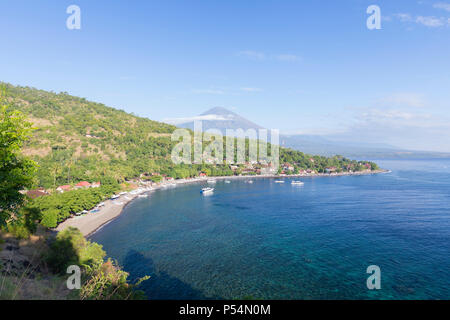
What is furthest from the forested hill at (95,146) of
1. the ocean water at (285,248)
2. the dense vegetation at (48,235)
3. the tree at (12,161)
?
Answer: the tree at (12,161)

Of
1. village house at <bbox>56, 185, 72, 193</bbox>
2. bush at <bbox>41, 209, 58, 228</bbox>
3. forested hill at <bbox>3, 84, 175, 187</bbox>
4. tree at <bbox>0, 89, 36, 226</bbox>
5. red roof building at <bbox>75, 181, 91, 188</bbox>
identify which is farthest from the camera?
forested hill at <bbox>3, 84, 175, 187</bbox>

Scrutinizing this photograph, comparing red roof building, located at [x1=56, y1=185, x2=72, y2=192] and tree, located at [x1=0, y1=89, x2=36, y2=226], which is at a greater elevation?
tree, located at [x1=0, y1=89, x2=36, y2=226]

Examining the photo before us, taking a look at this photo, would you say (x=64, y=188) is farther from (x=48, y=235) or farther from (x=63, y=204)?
(x=48, y=235)

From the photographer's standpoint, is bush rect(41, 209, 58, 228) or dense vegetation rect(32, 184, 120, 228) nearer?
bush rect(41, 209, 58, 228)

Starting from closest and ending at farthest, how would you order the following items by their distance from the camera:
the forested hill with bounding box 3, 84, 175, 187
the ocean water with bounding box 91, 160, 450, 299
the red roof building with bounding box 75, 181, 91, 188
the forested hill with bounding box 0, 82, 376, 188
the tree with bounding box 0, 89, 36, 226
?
the tree with bounding box 0, 89, 36, 226 < the ocean water with bounding box 91, 160, 450, 299 < the red roof building with bounding box 75, 181, 91, 188 < the forested hill with bounding box 3, 84, 175, 187 < the forested hill with bounding box 0, 82, 376, 188

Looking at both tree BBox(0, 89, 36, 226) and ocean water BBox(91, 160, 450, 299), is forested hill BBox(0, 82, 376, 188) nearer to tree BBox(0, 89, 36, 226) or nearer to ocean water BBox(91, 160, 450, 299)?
ocean water BBox(91, 160, 450, 299)

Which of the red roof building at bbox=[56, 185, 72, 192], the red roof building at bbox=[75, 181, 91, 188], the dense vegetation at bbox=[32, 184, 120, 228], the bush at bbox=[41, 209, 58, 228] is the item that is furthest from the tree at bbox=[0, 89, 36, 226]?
the red roof building at bbox=[75, 181, 91, 188]
